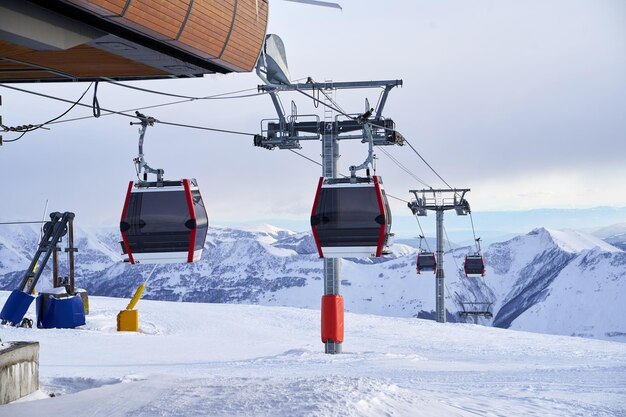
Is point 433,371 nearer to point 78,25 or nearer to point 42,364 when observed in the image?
point 42,364

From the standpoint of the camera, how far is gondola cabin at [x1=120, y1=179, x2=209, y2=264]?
13.6m

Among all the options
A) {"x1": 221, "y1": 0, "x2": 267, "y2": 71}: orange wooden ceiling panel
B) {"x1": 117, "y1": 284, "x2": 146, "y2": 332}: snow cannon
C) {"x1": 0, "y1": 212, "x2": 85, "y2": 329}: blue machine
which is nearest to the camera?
{"x1": 221, "y1": 0, "x2": 267, "y2": 71}: orange wooden ceiling panel

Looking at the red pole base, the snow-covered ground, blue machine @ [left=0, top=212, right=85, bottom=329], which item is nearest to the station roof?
the snow-covered ground

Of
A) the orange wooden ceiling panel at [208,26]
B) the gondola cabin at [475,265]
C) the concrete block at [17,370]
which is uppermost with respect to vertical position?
the orange wooden ceiling panel at [208,26]

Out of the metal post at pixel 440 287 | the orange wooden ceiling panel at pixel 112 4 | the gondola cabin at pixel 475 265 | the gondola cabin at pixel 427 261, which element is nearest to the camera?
the orange wooden ceiling panel at pixel 112 4

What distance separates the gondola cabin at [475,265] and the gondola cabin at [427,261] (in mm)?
1701

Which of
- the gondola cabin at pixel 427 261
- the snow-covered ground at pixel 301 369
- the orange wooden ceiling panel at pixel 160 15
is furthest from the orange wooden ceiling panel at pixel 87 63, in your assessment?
the gondola cabin at pixel 427 261

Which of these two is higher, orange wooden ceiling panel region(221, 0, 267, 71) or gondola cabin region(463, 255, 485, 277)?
orange wooden ceiling panel region(221, 0, 267, 71)

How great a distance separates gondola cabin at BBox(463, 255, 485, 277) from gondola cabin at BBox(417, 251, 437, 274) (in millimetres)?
1701

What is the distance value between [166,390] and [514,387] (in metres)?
6.47

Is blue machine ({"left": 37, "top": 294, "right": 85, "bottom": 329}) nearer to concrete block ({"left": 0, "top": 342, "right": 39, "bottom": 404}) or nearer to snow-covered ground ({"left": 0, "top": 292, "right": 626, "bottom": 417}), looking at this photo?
snow-covered ground ({"left": 0, "top": 292, "right": 626, "bottom": 417})

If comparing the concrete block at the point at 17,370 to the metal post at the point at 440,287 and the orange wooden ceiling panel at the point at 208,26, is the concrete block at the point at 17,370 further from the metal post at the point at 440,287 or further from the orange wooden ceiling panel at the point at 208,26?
the metal post at the point at 440,287

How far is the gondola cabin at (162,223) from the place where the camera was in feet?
44.7

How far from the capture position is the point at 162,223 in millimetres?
13648
